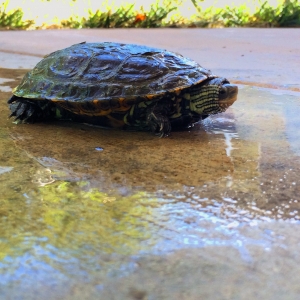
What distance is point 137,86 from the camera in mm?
1972

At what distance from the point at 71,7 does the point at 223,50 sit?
6.08 meters

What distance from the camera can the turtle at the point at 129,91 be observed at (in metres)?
1.98

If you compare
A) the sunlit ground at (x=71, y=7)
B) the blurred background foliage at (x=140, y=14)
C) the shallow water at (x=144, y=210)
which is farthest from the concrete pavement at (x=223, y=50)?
the sunlit ground at (x=71, y=7)

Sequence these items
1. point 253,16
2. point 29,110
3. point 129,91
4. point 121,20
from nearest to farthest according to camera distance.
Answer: point 129,91, point 29,110, point 121,20, point 253,16

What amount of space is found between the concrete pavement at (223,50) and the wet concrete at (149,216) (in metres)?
1.53

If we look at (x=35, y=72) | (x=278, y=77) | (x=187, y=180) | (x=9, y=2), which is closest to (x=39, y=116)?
(x=35, y=72)

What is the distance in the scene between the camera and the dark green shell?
197 centimetres

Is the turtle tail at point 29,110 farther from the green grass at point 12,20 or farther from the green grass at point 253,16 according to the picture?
the green grass at point 253,16

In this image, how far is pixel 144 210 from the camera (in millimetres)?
1192

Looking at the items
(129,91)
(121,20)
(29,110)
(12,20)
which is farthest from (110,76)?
(12,20)

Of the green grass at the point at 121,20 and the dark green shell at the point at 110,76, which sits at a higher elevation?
the dark green shell at the point at 110,76

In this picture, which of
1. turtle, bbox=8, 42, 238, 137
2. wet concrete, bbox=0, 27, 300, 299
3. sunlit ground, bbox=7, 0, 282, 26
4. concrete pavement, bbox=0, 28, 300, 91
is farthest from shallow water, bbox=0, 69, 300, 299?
sunlit ground, bbox=7, 0, 282, 26

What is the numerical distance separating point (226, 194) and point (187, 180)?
17 cm

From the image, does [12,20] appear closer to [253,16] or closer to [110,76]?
[253,16]
